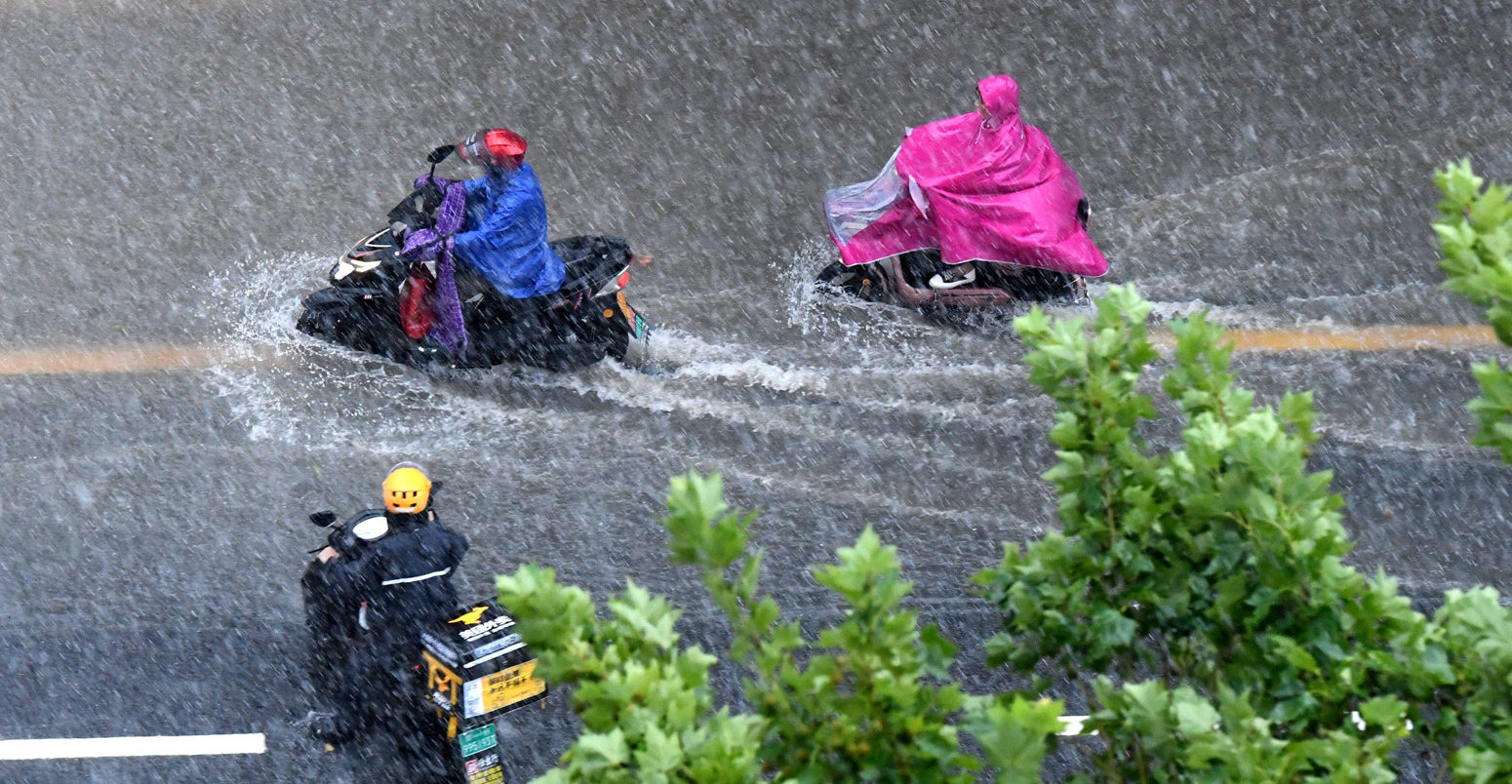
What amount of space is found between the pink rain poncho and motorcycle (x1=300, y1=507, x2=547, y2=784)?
3.78m

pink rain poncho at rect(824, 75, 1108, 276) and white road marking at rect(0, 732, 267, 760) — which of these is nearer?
white road marking at rect(0, 732, 267, 760)

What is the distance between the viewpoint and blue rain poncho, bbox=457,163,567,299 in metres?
8.66

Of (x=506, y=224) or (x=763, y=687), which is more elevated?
(x=506, y=224)

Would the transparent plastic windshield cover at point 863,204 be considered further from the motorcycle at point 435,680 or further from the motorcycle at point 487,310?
the motorcycle at point 435,680

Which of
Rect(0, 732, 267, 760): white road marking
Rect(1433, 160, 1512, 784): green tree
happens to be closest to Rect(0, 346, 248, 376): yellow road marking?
Rect(0, 732, 267, 760): white road marking

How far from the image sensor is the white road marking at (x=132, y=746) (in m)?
7.31

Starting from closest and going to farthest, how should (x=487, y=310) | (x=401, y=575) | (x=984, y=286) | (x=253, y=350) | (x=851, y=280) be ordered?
(x=401, y=575) → (x=487, y=310) → (x=984, y=286) → (x=253, y=350) → (x=851, y=280)

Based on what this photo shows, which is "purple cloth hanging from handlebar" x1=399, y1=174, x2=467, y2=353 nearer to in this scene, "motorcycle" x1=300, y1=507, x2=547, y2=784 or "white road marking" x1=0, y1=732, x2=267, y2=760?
"motorcycle" x1=300, y1=507, x2=547, y2=784

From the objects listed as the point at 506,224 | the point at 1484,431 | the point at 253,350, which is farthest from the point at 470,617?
the point at 253,350

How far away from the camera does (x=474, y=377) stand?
946 centimetres

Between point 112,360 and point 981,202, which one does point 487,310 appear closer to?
point 112,360

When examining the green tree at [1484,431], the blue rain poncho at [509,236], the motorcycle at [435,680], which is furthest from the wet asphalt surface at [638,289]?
the green tree at [1484,431]

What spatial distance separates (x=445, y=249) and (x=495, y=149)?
68cm

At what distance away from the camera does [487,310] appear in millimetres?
9031
